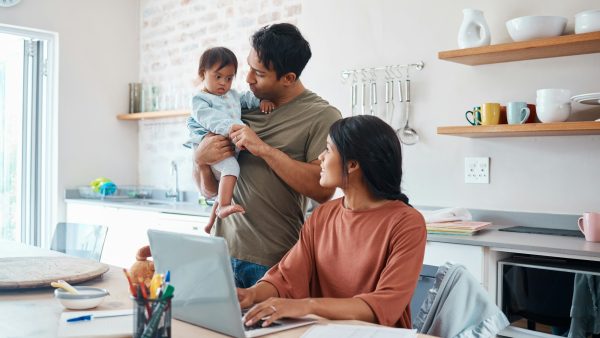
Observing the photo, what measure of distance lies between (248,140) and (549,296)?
139cm

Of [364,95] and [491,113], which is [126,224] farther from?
[491,113]

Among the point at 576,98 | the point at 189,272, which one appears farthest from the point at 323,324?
the point at 576,98

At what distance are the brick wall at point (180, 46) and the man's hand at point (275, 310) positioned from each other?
3016mm

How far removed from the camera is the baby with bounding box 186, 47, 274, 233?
74.1 inches

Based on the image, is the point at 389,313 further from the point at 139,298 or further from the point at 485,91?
the point at 485,91

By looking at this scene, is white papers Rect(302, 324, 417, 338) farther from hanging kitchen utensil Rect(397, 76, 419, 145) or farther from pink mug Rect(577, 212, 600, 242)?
hanging kitchen utensil Rect(397, 76, 419, 145)

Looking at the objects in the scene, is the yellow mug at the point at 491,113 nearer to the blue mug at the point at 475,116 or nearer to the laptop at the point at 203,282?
the blue mug at the point at 475,116

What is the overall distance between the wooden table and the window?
319cm

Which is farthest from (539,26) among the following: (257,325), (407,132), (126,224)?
(126,224)

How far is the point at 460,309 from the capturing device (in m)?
1.47

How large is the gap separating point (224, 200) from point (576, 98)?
1658mm

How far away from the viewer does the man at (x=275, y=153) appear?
1.77 metres

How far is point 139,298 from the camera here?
108 cm

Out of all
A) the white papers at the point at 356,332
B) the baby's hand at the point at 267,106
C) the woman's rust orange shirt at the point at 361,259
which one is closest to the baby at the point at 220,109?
the baby's hand at the point at 267,106
